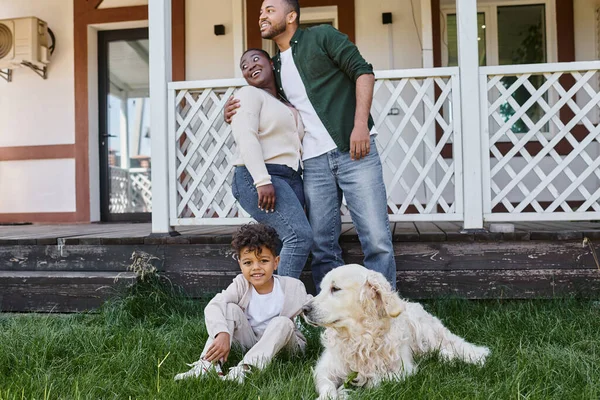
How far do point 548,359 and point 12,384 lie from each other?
2.37 m

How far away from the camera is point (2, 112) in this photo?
6820 millimetres

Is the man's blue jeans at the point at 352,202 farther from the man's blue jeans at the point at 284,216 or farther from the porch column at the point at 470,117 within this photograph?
the porch column at the point at 470,117

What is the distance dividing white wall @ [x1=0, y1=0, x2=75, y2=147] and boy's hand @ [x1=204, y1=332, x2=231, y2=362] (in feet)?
17.3

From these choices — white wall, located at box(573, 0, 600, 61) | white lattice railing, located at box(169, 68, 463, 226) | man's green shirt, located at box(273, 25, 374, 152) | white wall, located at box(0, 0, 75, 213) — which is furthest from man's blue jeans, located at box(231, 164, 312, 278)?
white wall, located at box(573, 0, 600, 61)

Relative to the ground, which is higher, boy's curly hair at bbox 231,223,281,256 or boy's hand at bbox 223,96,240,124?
boy's hand at bbox 223,96,240,124

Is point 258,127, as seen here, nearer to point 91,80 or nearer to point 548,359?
point 548,359

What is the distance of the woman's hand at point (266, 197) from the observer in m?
2.73

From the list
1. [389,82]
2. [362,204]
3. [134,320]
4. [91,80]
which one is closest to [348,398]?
[362,204]

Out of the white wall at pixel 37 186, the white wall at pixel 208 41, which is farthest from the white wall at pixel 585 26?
the white wall at pixel 37 186

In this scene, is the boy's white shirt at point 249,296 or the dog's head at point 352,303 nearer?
the dog's head at point 352,303

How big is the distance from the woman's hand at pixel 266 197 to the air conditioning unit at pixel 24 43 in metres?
5.08

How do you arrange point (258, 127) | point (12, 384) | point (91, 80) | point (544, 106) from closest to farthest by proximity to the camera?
point (12, 384), point (258, 127), point (544, 106), point (91, 80)

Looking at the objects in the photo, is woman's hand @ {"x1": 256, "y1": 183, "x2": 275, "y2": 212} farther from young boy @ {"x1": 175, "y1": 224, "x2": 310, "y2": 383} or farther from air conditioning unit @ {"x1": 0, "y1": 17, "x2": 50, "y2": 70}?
air conditioning unit @ {"x1": 0, "y1": 17, "x2": 50, "y2": 70}

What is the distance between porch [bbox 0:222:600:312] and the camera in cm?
345
